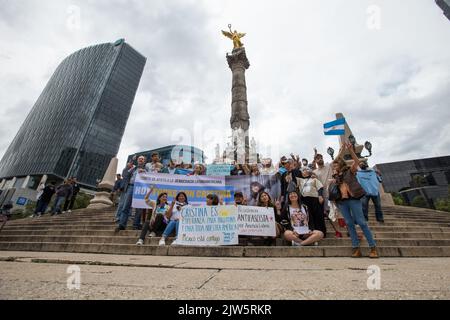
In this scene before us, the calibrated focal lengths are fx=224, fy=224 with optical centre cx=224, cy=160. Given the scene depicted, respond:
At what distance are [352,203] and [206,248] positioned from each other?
2.91 metres

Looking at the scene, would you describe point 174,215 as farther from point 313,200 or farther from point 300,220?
point 313,200

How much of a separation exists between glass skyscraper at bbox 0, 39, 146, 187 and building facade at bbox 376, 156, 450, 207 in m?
78.7

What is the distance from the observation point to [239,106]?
26.0 meters

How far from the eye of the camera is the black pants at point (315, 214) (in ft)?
15.9

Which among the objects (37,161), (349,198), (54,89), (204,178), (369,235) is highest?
(54,89)

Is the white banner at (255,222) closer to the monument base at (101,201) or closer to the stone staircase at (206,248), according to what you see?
the stone staircase at (206,248)

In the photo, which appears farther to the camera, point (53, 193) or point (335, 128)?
point (53, 193)

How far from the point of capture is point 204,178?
23.5 feet

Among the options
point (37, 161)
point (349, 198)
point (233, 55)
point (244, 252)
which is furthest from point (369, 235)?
point (37, 161)

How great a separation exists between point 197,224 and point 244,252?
4.13ft

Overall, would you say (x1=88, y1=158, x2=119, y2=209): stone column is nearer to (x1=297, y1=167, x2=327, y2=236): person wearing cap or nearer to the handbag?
(x1=297, y1=167, x2=327, y2=236): person wearing cap

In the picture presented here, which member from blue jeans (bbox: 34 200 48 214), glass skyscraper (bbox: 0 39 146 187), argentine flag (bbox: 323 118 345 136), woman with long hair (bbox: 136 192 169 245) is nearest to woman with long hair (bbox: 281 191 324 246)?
woman with long hair (bbox: 136 192 169 245)

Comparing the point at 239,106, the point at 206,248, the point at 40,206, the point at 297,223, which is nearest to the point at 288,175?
the point at 297,223
